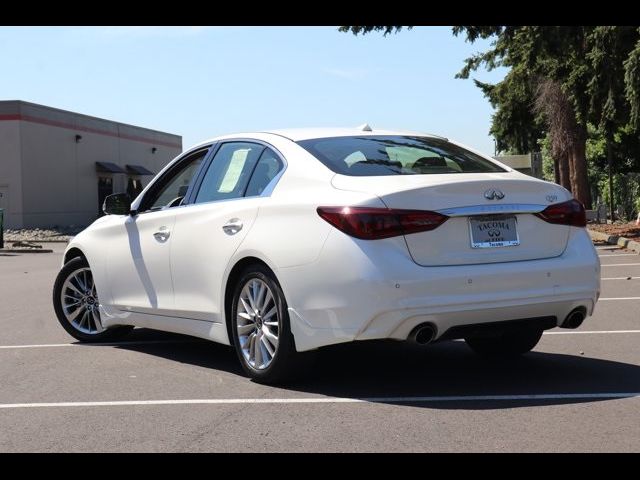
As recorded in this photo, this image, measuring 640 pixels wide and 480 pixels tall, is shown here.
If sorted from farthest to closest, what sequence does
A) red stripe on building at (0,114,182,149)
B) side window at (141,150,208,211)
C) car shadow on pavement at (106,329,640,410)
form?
1. red stripe on building at (0,114,182,149)
2. side window at (141,150,208,211)
3. car shadow on pavement at (106,329,640,410)

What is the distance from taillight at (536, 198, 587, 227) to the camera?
6387 millimetres

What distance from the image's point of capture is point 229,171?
739 cm

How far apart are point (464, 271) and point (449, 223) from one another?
30 cm

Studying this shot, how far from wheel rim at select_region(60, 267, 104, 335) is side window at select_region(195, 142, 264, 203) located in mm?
1970

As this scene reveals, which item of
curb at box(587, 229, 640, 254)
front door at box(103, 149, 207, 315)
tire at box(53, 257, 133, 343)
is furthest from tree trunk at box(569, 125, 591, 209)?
front door at box(103, 149, 207, 315)

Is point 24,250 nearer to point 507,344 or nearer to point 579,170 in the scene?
point 579,170

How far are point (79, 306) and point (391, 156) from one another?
368cm

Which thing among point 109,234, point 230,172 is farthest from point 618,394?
point 109,234

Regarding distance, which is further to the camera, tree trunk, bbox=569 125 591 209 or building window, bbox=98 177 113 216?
building window, bbox=98 177 113 216

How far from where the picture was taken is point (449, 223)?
604 centimetres

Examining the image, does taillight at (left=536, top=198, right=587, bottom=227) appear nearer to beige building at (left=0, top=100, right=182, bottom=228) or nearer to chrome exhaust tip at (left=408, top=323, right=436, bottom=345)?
chrome exhaust tip at (left=408, top=323, right=436, bottom=345)

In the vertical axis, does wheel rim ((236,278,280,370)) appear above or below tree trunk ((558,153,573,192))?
below
